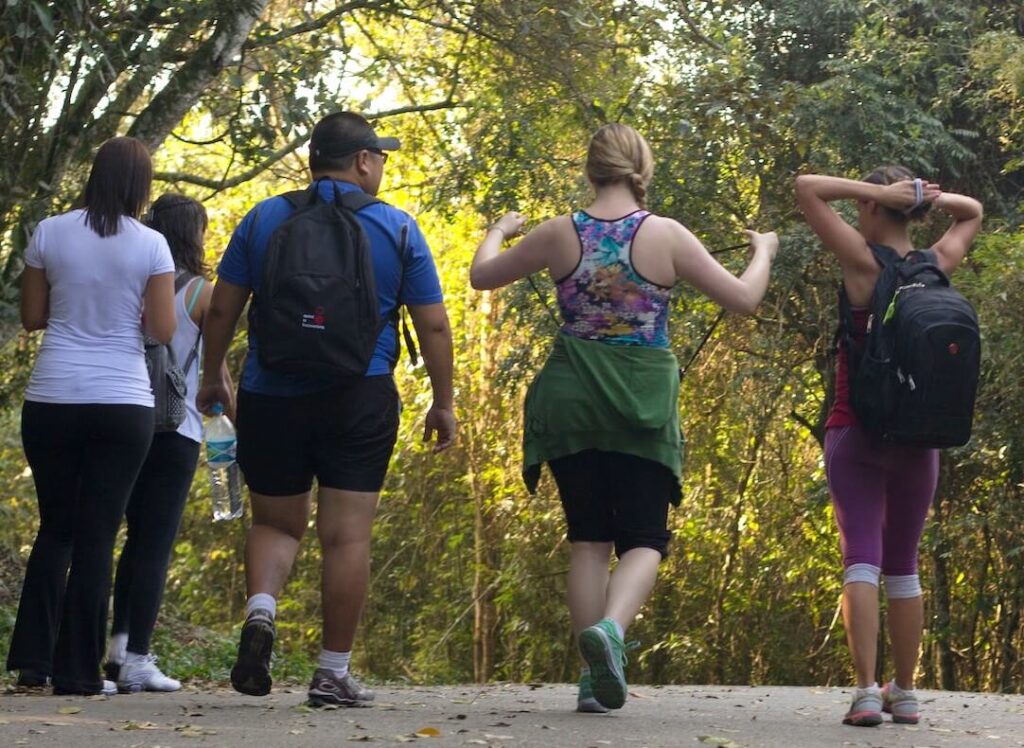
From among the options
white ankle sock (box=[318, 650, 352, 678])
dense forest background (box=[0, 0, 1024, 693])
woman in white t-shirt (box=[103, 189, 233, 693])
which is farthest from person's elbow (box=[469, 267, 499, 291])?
dense forest background (box=[0, 0, 1024, 693])

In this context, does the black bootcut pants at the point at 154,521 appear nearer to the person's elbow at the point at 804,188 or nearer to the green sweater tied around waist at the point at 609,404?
the green sweater tied around waist at the point at 609,404

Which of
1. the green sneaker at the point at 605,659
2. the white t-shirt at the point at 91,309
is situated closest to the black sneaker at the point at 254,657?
the green sneaker at the point at 605,659

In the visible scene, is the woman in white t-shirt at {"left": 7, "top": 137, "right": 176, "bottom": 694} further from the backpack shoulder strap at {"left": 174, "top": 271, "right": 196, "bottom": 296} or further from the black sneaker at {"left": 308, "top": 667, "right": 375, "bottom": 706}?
the black sneaker at {"left": 308, "top": 667, "right": 375, "bottom": 706}

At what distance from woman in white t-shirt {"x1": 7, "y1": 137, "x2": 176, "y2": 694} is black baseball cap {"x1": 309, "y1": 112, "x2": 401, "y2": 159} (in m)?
0.89

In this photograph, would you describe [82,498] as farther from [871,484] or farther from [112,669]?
[871,484]

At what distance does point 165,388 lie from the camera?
7129 millimetres

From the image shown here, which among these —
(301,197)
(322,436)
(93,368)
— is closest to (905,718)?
(322,436)

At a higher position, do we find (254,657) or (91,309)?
(91,309)

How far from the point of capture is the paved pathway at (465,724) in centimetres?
521

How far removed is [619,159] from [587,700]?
74.8 inches

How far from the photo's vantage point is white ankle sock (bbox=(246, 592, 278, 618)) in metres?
5.83

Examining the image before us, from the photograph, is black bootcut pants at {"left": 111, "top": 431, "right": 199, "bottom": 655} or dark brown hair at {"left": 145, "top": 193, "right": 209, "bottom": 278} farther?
dark brown hair at {"left": 145, "top": 193, "right": 209, "bottom": 278}

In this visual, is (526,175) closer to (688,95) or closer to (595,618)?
(688,95)

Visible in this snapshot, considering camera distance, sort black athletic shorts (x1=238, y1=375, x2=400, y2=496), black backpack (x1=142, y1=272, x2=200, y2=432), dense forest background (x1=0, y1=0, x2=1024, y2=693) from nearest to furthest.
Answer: black athletic shorts (x1=238, y1=375, x2=400, y2=496) → black backpack (x1=142, y1=272, x2=200, y2=432) → dense forest background (x1=0, y1=0, x2=1024, y2=693)
